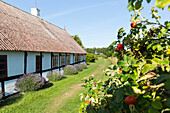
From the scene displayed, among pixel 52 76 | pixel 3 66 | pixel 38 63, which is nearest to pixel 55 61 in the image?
pixel 52 76

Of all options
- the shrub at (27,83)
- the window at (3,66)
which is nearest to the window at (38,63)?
the shrub at (27,83)

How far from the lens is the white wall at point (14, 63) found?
6341 mm

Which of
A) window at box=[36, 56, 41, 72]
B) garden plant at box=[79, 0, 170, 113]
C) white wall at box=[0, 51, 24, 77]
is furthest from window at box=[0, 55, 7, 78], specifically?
garden plant at box=[79, 0, 170, 113]

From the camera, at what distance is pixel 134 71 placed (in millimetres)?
1039

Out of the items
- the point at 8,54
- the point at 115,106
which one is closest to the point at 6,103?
the point at 8,54

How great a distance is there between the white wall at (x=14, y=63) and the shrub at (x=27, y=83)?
46cm

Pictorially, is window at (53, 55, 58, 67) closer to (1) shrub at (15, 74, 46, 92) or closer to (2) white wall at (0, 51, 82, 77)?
(2) white wall at (0, 51, 82, 77)

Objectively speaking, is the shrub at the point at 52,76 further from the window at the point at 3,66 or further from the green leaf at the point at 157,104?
the green leaf at the point at 157,104

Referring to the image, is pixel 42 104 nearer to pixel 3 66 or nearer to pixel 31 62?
pixel 3 66

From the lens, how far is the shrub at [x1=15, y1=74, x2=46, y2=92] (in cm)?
680

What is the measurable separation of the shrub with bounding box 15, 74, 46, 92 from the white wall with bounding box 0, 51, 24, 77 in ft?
1.52

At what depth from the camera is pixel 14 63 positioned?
6.70 metres

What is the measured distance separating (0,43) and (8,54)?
79 centimetres

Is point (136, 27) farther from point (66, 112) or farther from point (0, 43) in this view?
point (0, 43)
